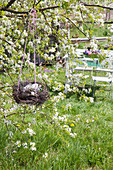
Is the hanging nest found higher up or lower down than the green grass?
higher up

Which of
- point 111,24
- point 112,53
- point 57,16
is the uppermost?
point 57,16

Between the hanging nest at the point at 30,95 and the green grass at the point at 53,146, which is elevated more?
the hanging nest at the point at 30,95

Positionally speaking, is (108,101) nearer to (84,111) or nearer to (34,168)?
(84,111)

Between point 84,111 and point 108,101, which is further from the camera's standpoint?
point 108,101

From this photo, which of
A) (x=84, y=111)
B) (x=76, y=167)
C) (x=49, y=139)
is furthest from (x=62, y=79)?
(x=76, y=167)

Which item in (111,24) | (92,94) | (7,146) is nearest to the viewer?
(111,24)

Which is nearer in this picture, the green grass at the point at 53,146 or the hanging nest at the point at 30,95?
the hanging nest at the point at 30,95

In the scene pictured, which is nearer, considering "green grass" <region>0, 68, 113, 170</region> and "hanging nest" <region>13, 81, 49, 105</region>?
"hanging nest" <region>13, 81, 49, 105</region>

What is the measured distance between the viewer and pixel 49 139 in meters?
3.02

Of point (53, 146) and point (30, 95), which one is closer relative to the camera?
point (30, 95)

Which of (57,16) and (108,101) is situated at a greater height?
(57,16)

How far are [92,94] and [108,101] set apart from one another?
24.1 inches

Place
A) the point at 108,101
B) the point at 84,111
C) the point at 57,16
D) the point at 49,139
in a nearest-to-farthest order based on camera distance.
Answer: the point at 57,16 → the point at 49,139 → the point at 84,111 → the point at 108,101

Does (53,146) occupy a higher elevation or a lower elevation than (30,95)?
lower
